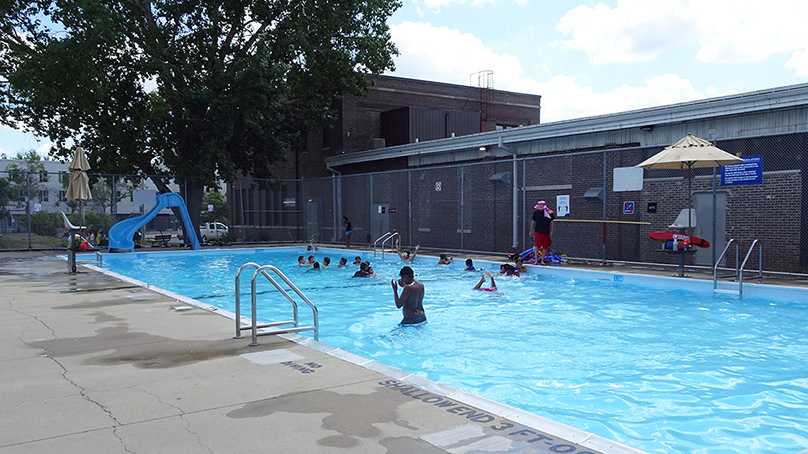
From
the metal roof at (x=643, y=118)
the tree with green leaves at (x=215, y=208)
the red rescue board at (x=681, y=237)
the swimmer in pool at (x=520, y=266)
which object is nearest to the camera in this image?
the red rescue board at (x=681, y=237)

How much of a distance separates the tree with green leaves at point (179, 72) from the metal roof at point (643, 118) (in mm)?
6846

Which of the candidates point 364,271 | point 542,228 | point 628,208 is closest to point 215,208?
point 364,271

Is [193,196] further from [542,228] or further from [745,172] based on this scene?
[745,172]

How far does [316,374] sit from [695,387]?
14.4ft

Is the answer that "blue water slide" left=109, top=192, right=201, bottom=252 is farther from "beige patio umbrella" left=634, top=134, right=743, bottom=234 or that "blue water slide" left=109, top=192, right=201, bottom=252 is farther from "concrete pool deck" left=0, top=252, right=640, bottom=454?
"beige patio umbrella" left=634, top=134, right=743, bottom=234

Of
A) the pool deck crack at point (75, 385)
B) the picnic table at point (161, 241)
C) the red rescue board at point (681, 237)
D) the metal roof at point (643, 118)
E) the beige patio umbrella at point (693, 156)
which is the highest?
the metal roof at point (643, 118)

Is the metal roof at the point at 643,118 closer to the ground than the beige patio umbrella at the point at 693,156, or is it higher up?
higher up

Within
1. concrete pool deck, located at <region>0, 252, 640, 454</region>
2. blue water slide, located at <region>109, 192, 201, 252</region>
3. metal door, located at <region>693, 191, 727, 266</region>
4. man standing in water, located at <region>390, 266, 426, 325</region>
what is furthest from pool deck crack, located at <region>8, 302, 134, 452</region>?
blue water slide, located at <region>109, 192, 201, 252</region>

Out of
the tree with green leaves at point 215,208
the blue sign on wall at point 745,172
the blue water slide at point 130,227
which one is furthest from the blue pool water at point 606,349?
the tree with green leaves at point 215,208

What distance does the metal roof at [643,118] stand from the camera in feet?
44.9

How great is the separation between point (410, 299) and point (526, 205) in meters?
11.4

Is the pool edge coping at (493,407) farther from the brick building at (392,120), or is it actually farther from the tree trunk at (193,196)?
the tree trunk at (193,196)

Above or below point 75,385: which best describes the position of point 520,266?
above

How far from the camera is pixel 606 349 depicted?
8.41 metres
